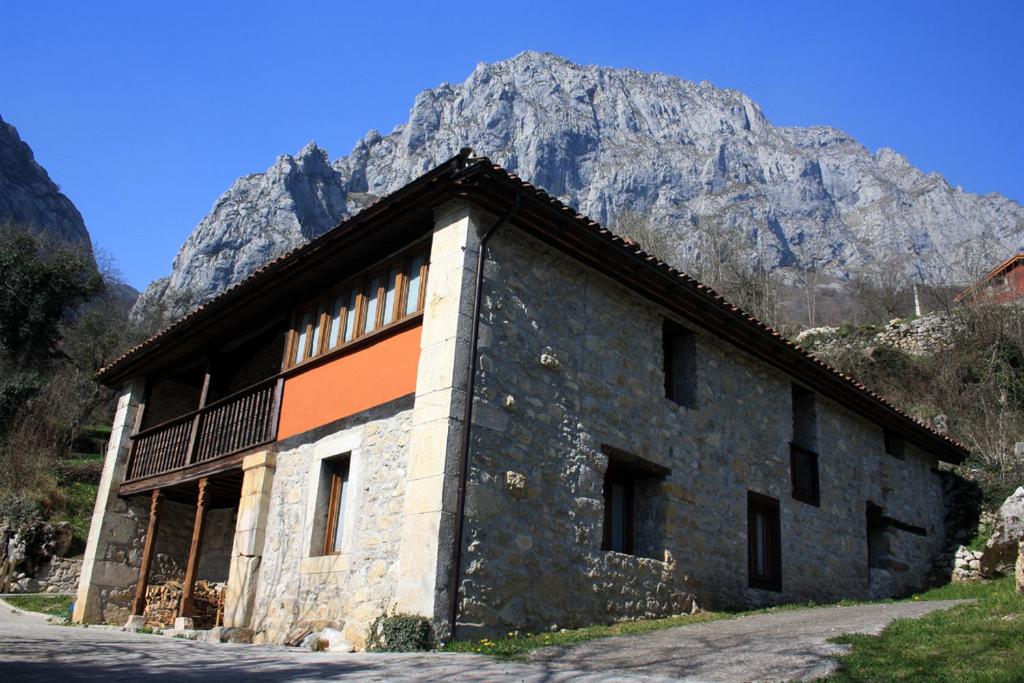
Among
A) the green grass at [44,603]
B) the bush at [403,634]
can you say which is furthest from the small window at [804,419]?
the green grass at [44,603]

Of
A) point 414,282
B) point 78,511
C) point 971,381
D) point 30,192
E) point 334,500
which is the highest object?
point 30,192

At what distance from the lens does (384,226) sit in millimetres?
10203

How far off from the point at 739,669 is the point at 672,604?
4.39m

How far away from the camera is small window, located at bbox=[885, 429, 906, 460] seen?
1684cm

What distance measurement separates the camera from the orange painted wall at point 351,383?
9789mm

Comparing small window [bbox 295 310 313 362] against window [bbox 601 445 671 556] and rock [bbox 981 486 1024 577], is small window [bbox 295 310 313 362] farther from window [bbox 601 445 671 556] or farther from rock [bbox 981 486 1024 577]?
rock [bbox 981 486 1024 577]

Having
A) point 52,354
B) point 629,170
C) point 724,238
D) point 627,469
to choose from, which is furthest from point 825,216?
point 627,469

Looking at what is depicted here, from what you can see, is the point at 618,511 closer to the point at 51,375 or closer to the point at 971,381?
the point at 971,381

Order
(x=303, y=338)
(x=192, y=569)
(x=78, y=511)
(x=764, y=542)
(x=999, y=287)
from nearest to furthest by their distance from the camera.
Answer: (x=303, y=338) → (x=192, y=569) → (x=764, y=542) → (x=78, y=511) → (x=999, y=287)

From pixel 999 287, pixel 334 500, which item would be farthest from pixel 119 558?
pixel 999 287

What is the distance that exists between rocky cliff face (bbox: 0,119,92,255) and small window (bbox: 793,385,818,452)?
221 feet

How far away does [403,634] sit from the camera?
Answer: 7.89 m

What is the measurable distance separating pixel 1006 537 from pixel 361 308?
1010cm

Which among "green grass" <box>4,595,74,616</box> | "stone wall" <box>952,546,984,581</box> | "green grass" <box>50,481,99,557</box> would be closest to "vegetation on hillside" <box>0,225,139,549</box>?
"green grass" <box>50,481,99,557</box>
